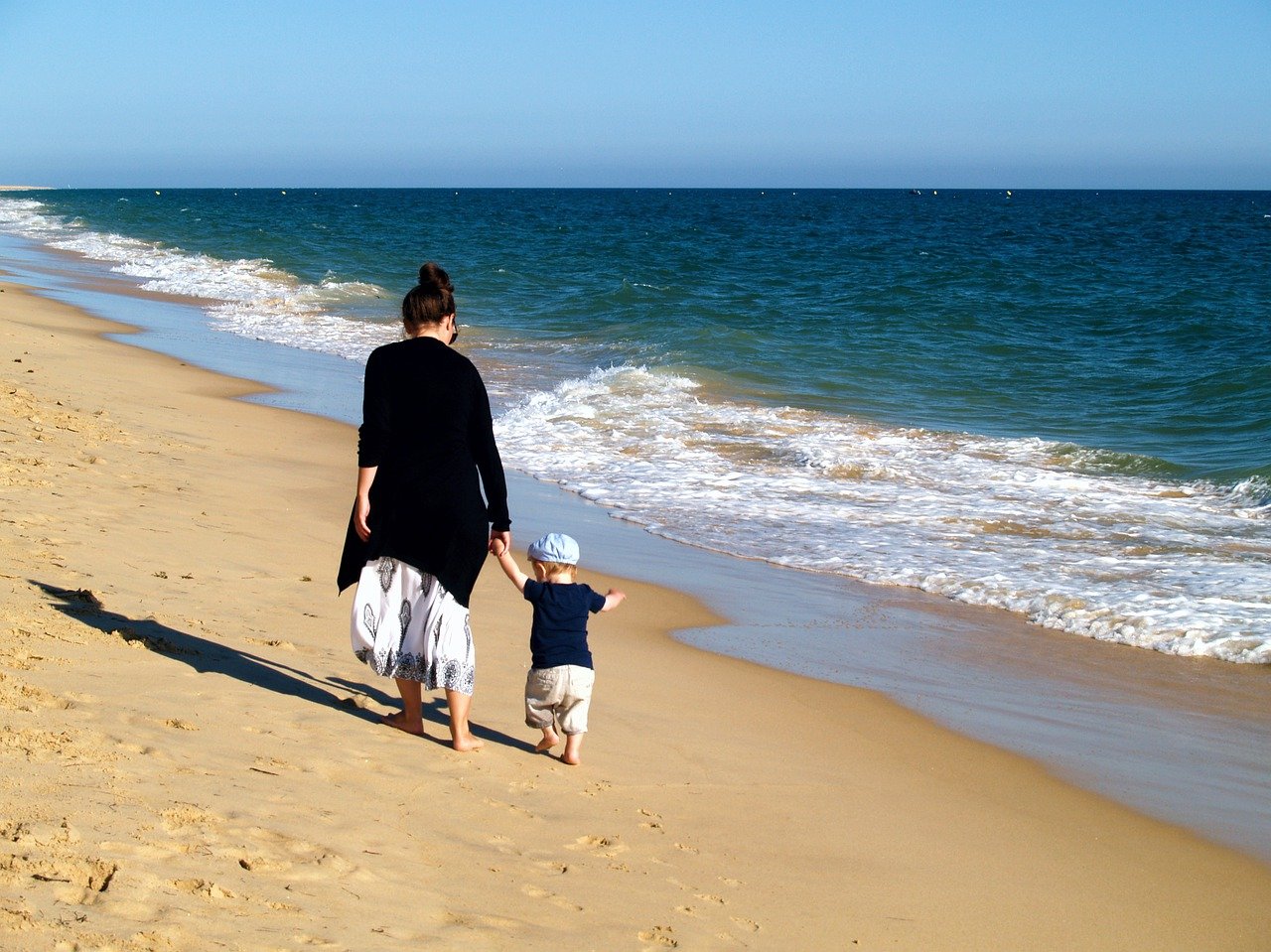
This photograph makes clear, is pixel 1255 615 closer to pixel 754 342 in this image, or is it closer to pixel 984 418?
pixel 984 418

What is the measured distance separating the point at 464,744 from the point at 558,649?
1.48 feet

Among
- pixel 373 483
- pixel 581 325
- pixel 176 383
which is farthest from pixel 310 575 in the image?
pixel 581 325

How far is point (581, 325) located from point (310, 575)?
662 inches

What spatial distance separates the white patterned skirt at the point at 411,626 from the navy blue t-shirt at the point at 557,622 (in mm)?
263

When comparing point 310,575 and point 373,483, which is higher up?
point 373,483

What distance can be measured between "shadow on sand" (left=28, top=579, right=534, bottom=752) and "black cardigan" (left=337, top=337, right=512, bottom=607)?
70cm

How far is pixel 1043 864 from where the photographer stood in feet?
12.3

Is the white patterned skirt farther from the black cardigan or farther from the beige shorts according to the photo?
the beige shorts

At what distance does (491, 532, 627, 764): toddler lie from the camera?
13.6ft

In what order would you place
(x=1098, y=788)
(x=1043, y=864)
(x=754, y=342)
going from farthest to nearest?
(x=754, y=342), (x=1098, y=788), (x=1043, y=864)

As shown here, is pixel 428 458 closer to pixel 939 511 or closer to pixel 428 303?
pixel 428 303

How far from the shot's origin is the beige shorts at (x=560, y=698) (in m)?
4.13

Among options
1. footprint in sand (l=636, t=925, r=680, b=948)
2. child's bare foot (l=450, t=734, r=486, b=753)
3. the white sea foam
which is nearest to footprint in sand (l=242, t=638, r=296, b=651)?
child's bare foot (l=450, t=734, r=486, b=753)

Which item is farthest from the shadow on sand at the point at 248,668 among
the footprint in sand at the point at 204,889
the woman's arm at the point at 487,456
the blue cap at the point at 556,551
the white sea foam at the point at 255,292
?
the white sea foam at the point at 255,292
